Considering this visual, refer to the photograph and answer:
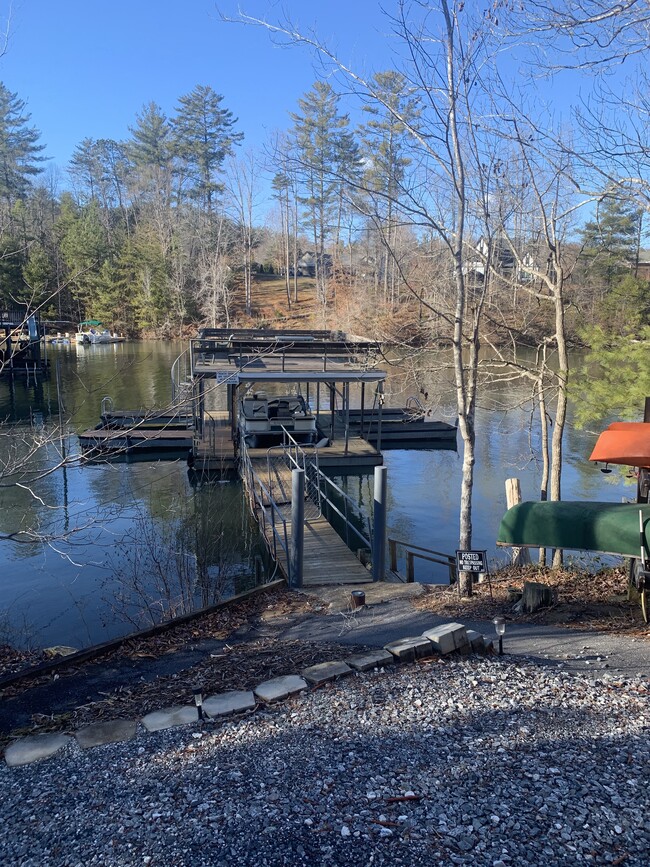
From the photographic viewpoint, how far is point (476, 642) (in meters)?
5.77

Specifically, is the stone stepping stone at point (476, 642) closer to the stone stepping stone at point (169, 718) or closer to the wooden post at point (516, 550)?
the stone stepping stone at point (169, 718)

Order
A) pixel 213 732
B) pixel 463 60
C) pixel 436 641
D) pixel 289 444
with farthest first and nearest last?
pixel 289 444 < pixel 463 60 < pixel 436 641 < pixel 213 732

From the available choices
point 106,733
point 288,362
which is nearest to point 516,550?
point 106,733

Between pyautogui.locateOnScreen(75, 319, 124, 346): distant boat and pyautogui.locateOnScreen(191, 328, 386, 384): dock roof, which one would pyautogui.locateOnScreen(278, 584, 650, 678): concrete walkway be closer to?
pyautogui.locateOnScreen(191, 328, 386, 384): dock roof

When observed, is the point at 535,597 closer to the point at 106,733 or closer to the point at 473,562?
the point at 473,562

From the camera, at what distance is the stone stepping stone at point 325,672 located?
515 cm

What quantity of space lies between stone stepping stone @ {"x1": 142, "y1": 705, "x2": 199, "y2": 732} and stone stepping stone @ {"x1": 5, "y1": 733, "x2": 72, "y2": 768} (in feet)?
1.74

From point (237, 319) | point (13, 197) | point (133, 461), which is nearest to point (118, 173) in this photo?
point (13, 197)

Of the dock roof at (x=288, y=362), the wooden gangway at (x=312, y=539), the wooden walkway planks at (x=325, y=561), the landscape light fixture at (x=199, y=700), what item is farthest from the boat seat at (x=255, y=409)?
the landscape light fixture at (x=199, y=700)

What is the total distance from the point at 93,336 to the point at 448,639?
175ft

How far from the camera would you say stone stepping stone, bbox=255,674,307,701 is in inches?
192

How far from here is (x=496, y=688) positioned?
488 cm

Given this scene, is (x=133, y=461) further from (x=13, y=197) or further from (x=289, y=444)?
(x=13, y=197)

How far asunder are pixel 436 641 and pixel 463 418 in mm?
3168
